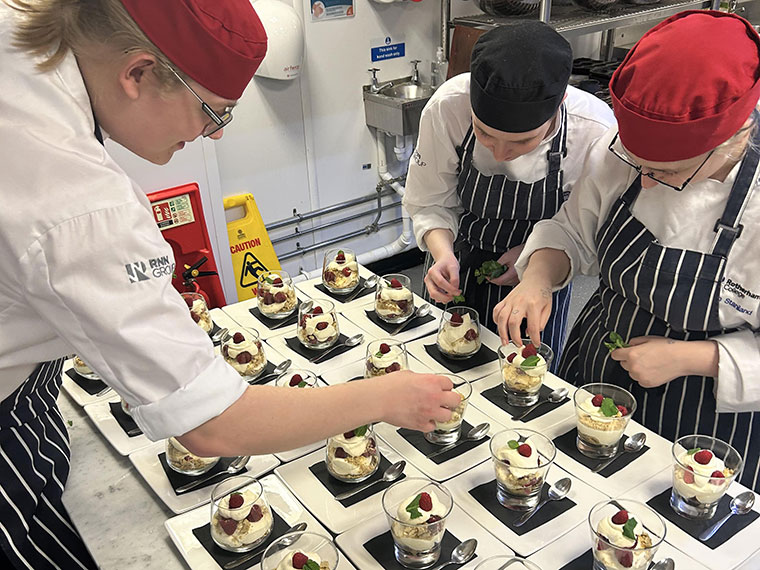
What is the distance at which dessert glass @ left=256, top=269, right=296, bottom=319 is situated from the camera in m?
2.35

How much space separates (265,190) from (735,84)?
3.15 meters

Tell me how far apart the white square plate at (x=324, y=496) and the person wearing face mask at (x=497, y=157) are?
31.6 inches

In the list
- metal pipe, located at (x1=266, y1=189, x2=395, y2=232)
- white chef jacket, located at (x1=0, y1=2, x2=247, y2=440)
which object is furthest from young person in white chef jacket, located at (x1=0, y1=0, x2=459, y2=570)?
metal pipe, located at (x1=266, y1=189, x2=395, y2=232)

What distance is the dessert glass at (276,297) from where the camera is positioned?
2352 millimetres

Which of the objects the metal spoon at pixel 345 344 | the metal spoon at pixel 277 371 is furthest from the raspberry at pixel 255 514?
the metal spoon at pixel 345 344

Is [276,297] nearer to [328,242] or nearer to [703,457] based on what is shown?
[703,457]

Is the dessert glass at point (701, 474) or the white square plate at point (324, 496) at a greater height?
the dessert glass at point (701, 474)

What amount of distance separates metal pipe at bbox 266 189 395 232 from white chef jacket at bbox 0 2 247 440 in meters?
3.16

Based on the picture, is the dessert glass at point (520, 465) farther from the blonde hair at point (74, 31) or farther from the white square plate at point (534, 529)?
the blonde hair at point (74, 31)

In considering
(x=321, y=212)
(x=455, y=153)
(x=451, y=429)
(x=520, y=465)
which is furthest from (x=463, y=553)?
(x=321, y=212)

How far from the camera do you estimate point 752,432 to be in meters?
1.77

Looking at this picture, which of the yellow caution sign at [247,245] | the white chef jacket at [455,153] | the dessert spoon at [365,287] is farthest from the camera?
the yellow caution sign at [247,245]

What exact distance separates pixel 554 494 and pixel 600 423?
223 millimetres

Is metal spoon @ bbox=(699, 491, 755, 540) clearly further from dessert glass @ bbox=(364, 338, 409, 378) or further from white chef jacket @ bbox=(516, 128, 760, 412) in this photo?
dessert glass @ bbox=(364, 338, 409, 378)
